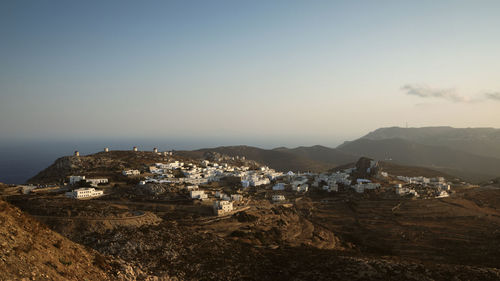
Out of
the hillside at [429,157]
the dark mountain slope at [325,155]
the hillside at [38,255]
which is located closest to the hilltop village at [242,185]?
the hillside at [38,255]

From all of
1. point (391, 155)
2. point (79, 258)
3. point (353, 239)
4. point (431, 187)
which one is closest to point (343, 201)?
point (353, 239)

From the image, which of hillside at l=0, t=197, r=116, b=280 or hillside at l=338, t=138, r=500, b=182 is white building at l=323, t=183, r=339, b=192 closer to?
hillside at l=0, t=197, r=116, b=280

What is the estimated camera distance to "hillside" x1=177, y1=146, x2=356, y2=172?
4973 inches

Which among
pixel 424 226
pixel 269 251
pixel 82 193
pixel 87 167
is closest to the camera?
pixel 269 251

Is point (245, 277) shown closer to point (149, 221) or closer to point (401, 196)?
point (149, 221)

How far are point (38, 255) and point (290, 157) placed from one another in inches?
5199

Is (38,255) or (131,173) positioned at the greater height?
(38,255)

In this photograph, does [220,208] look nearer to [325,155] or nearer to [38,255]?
[38,255]

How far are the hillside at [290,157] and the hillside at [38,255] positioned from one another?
105m

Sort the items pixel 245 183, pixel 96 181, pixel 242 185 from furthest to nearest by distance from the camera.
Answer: pixel 242 185, pixel 245 183, pixel 96 181

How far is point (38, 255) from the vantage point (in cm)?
1158

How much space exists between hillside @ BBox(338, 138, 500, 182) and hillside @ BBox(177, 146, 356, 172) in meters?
29.0

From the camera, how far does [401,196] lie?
183 ft

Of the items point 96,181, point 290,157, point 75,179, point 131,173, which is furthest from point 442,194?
point 290,157
